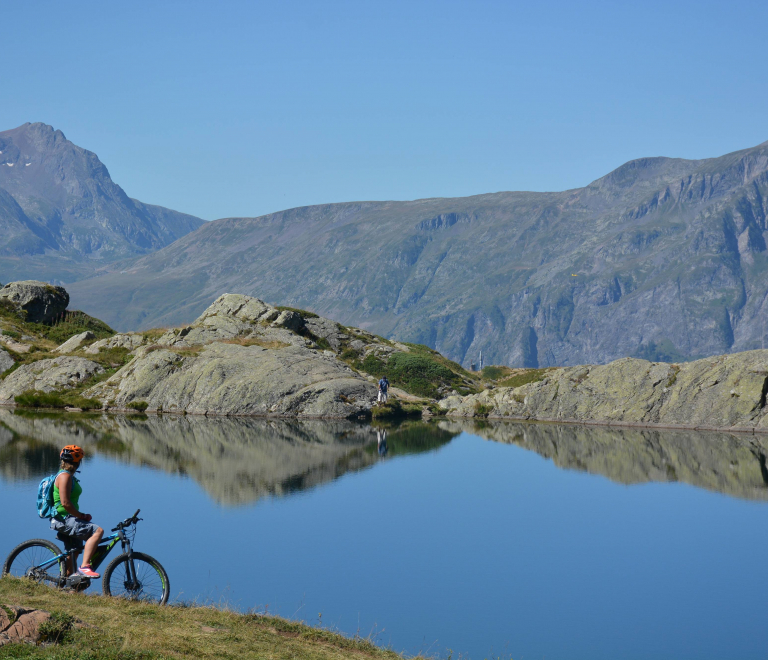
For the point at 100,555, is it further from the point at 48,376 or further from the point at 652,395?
the point at 48,376

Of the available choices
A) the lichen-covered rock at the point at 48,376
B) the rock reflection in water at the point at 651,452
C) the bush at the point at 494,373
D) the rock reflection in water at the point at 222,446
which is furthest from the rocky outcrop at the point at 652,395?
the lichen-covered rock at the point at 48,376

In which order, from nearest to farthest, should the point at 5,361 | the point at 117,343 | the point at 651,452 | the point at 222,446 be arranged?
the point at 222,446, the point at 651,452, the point at 5,361, the point at 117,343

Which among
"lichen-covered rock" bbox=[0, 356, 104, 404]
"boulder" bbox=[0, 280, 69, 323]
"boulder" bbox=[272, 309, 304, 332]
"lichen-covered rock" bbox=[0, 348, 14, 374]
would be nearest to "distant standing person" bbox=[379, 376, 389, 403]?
"boulder" bbox=[272, 309, 304, 332]

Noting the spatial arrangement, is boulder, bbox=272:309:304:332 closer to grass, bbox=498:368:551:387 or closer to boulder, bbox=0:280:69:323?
grass, bbox=498:368:551:387

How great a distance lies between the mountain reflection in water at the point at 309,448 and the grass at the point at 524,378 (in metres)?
18.8

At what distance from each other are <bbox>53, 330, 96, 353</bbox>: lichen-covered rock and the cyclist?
6638 centimetres

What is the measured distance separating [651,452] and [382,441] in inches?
672

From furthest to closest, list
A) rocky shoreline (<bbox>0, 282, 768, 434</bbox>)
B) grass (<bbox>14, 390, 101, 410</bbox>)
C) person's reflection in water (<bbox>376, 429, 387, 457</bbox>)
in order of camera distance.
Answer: grass (<bbox>14, 390, 101, 410</bbox>) < rocky shoreline (<bbox>0, 282, 768, 434</bbox>) < person's reflection in water (<bbox>376, 429, 387, 457</bbox>)

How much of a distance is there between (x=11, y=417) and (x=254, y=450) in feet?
79.4

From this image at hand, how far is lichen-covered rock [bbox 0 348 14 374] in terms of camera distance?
245 ft

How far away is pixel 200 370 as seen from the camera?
69188mm

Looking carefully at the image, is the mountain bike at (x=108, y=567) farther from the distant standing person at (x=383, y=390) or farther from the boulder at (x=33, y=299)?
the boulder at (x=33, y=299)

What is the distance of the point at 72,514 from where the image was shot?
54.4 ft

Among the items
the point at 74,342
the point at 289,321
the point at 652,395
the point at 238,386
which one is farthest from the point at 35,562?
the point at 74,342
